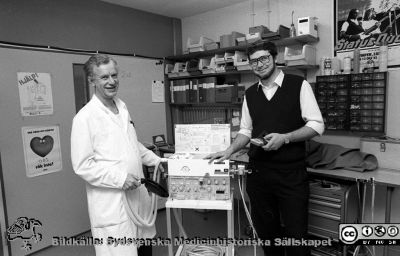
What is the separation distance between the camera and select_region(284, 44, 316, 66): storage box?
272cm

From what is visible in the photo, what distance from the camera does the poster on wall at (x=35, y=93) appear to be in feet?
8.59

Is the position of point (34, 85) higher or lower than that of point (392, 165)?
higher

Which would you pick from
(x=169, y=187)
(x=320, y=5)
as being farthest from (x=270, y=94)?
(x=320, y=5)

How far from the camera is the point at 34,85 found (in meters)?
2.68

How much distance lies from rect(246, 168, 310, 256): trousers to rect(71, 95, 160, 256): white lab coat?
87 cm

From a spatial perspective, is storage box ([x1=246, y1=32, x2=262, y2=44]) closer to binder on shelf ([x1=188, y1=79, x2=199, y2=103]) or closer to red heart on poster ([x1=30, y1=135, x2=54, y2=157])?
binder on shelf ([x1=188, y1=79, x2=199, y2=103])

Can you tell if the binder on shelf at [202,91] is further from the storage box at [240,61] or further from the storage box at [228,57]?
the storage box at [240,61]

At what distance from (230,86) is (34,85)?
6.49 ft

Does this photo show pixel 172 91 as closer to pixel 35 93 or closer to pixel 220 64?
pixel 220 64

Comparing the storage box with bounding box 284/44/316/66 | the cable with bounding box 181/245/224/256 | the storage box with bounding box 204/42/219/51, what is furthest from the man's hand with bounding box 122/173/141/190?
the storage box with bounding box 204/42/219/51

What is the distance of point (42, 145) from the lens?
276 centimetres

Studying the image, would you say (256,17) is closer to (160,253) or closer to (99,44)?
(99,44)

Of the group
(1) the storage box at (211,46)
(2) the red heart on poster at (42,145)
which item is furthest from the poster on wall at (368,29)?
(2) the red heart on poster at (42,145)

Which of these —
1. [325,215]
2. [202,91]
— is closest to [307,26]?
[202,91]
